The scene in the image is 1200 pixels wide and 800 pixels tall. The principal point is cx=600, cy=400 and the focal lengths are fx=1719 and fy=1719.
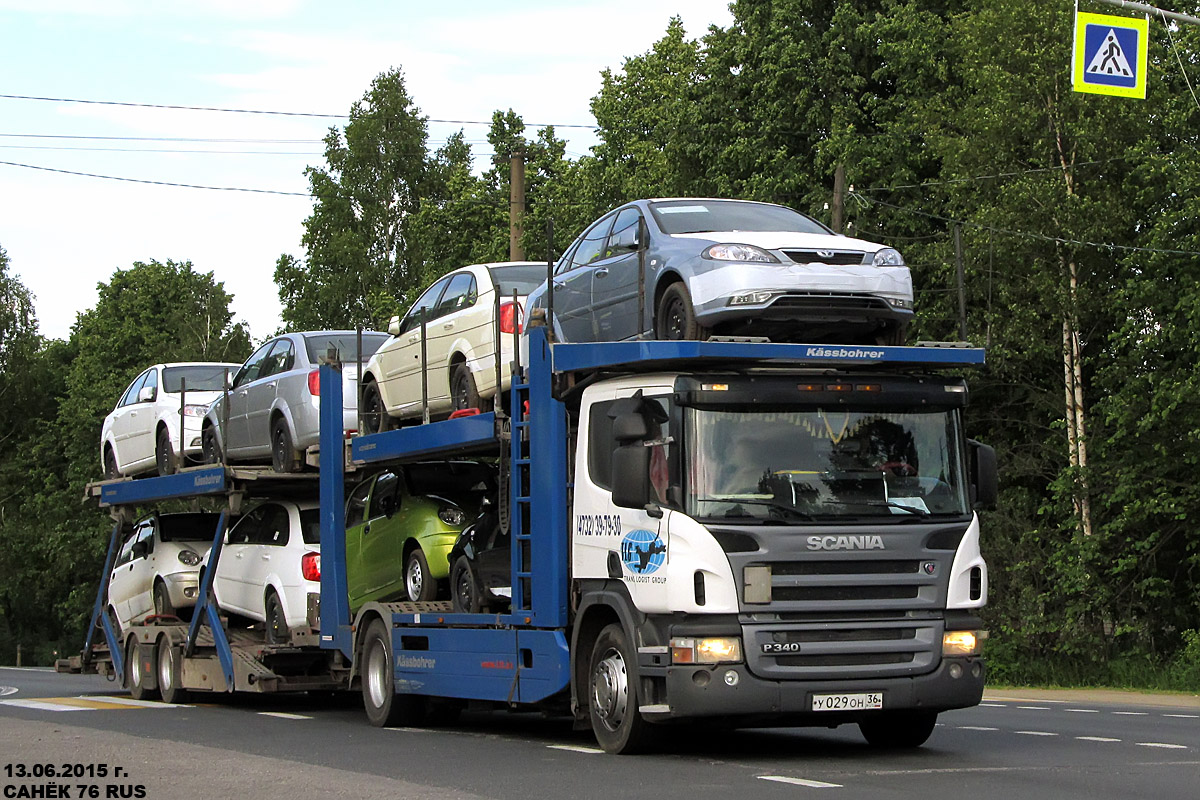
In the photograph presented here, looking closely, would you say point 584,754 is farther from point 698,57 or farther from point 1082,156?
point 698,57

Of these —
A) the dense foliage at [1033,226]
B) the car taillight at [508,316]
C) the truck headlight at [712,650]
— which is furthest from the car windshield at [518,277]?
the dense foliage at [1033,226]

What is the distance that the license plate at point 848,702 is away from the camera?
418 inches

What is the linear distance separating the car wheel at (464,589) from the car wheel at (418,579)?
0.53 metres

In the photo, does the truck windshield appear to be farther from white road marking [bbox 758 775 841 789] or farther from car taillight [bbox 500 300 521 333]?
car taillight [bbox 500 300 521 333]

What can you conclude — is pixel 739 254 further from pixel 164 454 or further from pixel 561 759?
pixel 164 454

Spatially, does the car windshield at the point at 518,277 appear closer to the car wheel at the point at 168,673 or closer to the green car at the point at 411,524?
the green car at the point at 411,524

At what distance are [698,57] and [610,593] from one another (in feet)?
111

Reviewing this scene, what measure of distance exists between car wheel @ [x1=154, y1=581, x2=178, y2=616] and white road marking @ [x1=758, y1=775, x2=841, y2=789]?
11375 mm

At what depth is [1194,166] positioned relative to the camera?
1000 inches

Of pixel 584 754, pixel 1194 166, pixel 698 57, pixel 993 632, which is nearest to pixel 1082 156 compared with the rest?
pixel 1194 166

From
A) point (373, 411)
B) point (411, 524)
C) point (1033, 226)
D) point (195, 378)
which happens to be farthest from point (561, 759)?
point (1033, 226)

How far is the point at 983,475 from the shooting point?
11.6 metres

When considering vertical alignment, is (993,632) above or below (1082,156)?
below

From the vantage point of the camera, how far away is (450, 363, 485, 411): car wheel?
14.2 m
